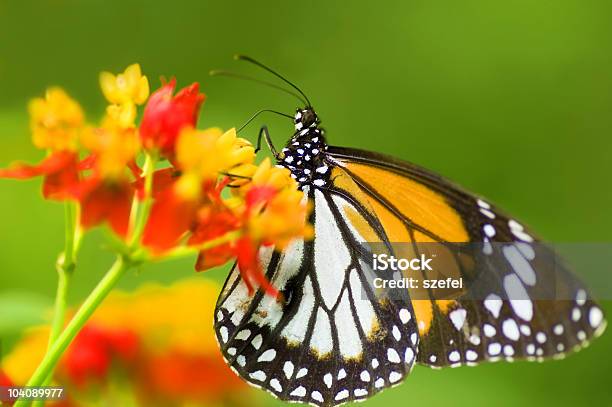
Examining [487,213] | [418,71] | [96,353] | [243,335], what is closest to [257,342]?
[243,335]

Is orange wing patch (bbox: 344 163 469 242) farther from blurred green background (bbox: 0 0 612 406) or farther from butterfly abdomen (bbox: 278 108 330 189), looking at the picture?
blurred green background (bbox: 0 0 612 406)

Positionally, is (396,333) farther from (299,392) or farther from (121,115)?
(121,115)

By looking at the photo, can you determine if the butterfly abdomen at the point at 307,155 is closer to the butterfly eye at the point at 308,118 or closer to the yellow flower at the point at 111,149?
the butterfly eye at the point at 308,118

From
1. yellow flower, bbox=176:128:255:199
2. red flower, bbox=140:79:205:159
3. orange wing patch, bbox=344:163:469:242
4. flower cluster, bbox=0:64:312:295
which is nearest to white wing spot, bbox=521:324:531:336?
orange wing patch, bbox=344:163:469:242

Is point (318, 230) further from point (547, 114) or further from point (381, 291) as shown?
point (547, 114)

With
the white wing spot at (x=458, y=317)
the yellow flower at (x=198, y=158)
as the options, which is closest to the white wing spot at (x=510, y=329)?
the white wing spot at (x=458, y=317)
